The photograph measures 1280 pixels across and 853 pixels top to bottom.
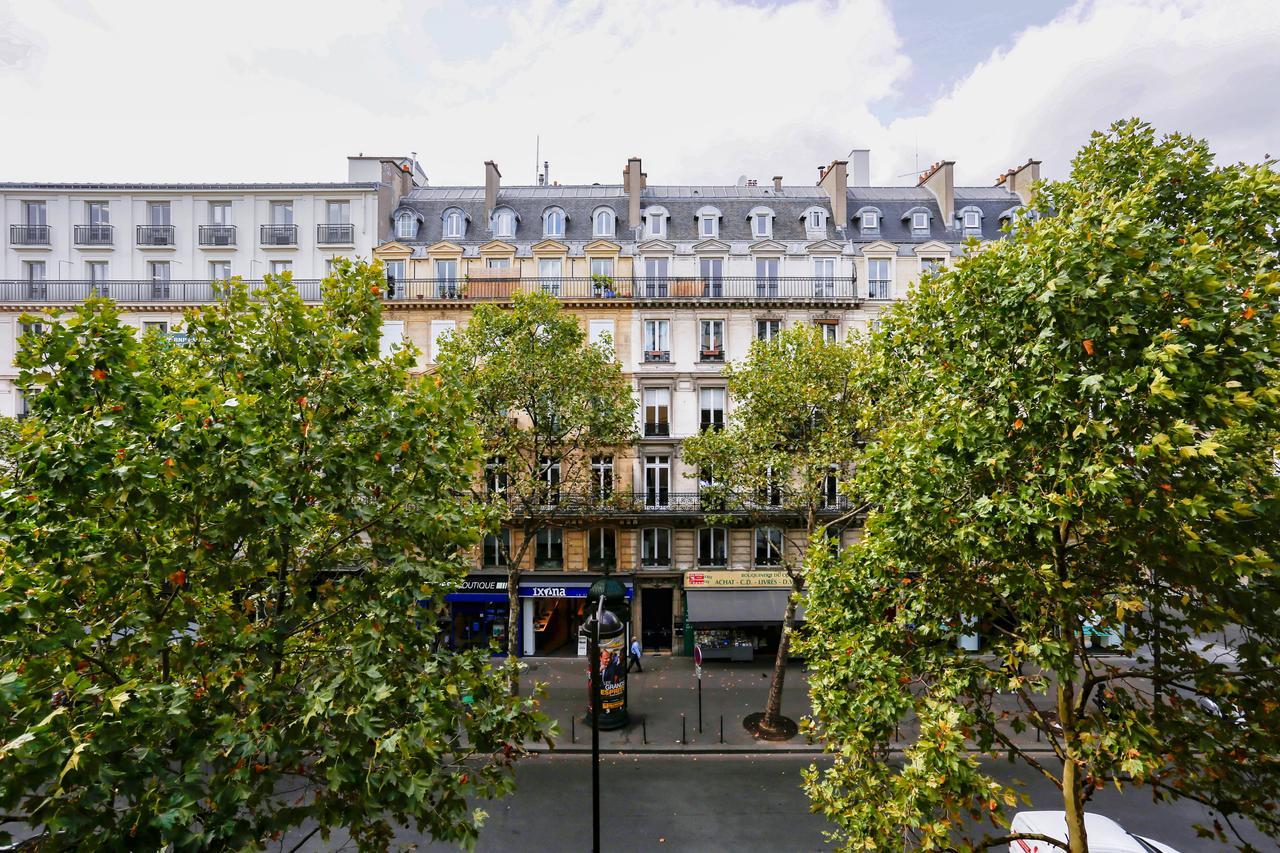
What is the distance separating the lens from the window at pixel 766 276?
26.5 m

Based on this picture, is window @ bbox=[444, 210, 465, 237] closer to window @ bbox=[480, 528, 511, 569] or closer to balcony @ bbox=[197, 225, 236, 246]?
balcony @ bbox=[197, 225, 236, 246]

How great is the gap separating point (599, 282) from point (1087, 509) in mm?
21783

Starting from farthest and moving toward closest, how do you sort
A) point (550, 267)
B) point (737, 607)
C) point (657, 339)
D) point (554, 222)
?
point (554, 222) → point (550, 267) → point (657, 339) → point (737, 607)

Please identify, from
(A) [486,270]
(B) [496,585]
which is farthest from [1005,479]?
(A) [486,270]

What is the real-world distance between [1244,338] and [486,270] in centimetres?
2511

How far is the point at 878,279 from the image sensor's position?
87.4 feet

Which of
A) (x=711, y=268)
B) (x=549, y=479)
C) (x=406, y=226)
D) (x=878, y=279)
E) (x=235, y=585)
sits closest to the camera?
(x=235, y=585)

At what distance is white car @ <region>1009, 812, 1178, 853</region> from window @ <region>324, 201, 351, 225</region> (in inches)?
1210

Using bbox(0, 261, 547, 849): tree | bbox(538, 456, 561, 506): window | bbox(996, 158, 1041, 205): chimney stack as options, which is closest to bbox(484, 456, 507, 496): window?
bbox(538, 456, 561, 506): window

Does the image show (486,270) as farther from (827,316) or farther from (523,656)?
(523,656)

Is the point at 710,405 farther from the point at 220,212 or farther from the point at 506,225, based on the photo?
the point at 220,212

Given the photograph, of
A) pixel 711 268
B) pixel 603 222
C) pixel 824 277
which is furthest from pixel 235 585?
pixel 603 222

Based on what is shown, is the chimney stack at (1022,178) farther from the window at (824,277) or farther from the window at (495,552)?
the window at (495,552)

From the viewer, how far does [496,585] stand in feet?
82.9
